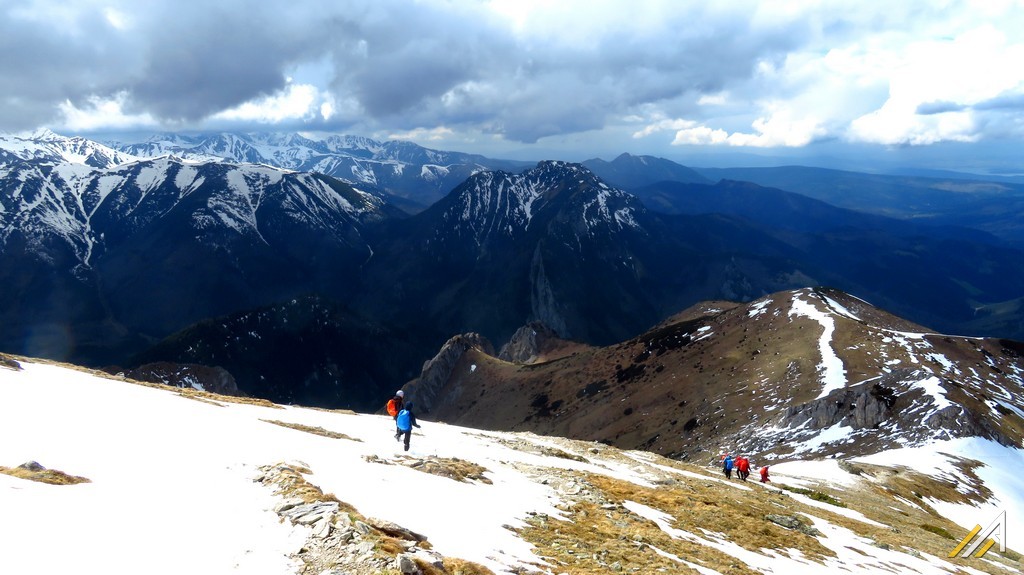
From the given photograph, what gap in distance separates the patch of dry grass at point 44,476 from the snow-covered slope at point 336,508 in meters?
0.31

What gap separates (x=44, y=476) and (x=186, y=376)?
172m

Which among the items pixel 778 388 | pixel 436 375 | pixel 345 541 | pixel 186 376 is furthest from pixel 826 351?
pixel 186 376

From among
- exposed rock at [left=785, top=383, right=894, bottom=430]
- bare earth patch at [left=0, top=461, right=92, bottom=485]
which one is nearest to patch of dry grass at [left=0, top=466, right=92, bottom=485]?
bare earth patch at [left=0, top=461, right=92, bottom=485]

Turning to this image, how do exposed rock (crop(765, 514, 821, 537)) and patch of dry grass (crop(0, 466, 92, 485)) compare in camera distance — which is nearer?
patch of dry grass (crop(0, 466, 92, 485))

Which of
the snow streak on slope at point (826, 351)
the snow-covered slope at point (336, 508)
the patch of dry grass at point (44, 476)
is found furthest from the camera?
the snow streak on slope at point (826, 351)

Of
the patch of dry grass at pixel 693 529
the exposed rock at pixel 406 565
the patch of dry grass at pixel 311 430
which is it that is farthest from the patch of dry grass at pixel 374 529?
the patch of dry grass at pixel 311 430

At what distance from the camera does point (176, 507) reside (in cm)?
1243

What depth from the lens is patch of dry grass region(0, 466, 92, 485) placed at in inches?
494

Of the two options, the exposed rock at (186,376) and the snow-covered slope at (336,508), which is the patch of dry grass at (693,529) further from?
the exposed rock at (186,376)

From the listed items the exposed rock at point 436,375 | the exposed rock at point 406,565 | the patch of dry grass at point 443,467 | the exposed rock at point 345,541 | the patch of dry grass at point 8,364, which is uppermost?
the exposed rock at point 406,565

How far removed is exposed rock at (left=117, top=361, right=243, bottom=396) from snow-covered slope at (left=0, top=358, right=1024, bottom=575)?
149554 mm

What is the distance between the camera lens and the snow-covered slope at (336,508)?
1053 centimetres

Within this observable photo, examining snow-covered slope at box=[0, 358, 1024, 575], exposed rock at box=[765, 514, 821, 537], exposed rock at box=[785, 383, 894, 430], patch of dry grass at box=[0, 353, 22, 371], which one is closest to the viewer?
snow-covered slope at box=[0, 358, 1024, 575]

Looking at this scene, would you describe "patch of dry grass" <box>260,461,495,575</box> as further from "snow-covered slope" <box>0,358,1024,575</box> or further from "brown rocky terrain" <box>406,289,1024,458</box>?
"brown rocky terrain" <box>406,289,1024,458</box>
